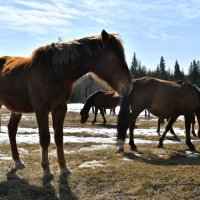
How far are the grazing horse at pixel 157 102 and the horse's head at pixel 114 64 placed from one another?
4.01 meters

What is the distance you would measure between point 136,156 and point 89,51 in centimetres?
387

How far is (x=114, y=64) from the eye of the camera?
19.8 feet

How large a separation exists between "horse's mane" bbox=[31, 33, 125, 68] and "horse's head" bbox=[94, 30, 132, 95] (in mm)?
24

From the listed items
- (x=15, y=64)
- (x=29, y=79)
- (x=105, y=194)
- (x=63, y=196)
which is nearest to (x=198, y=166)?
(x=105, y=194)

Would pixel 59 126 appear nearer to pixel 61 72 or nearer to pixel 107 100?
pixel 61 72

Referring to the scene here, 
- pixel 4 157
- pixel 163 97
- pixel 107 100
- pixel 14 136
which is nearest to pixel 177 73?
pixel 107 100

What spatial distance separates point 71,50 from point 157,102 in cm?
500

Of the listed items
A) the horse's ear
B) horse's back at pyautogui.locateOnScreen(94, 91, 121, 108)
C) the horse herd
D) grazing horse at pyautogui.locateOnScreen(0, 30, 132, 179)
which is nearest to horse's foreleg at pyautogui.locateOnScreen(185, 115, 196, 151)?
the horse herd

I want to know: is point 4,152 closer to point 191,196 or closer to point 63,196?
point 63,196

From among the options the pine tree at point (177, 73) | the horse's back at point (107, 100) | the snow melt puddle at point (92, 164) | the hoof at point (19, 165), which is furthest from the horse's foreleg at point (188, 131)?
the pine tree at point (177, 73)

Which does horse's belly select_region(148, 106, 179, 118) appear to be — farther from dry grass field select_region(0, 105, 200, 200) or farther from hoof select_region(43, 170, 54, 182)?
hoof select_region(43, 170, 54, 182)

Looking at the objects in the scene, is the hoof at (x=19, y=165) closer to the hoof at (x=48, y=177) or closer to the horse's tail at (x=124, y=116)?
the hoof at (x=48, y=177)

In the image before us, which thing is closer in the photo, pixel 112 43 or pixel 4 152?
pixel 112 43

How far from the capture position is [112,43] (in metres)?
6.07
